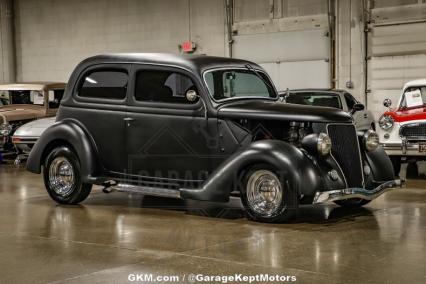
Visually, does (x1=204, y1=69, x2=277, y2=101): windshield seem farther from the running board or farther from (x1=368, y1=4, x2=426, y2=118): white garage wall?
(x1=368, y1=4, x2=426, y2=118): white garage wall

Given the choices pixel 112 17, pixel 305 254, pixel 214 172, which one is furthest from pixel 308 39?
pixel 305 254

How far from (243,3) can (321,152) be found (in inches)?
448

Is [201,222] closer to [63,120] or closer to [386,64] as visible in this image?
[63,120]

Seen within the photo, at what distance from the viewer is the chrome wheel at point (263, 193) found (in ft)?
22.1

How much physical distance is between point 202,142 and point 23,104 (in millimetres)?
8753

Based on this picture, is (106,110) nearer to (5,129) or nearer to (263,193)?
(263,193)

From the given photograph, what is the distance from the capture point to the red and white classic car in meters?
10.8

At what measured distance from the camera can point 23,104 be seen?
1501 cm

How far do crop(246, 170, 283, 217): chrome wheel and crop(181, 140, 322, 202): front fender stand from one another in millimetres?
136

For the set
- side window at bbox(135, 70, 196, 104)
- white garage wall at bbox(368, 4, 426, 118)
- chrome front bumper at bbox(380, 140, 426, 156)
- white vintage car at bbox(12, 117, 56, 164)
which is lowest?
chrome front bumper at bbox(380, 140, 426, 156)

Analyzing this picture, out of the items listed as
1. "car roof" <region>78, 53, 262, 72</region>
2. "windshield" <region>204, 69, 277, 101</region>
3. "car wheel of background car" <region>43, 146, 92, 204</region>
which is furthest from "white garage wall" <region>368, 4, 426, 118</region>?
"car wheel of background car" <region>43, 146, 92, 204</region>

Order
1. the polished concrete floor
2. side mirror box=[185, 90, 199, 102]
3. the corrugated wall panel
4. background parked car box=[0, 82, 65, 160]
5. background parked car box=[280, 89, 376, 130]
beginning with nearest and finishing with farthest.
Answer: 1. the polished concrete floor
2. side mirror box=[185, 90, 199, 102]
3. background parked car box=[280, 89, 376, 130]
4. background parked car box=[0, 82, 65, 160]
5. the corrugated wall panel

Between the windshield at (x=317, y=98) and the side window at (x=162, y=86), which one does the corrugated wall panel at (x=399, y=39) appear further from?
the side window at (x=162, y=86)

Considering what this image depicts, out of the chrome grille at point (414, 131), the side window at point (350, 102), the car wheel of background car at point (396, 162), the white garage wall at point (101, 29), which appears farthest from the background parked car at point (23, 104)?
the chrome grille at point (414, 131)
